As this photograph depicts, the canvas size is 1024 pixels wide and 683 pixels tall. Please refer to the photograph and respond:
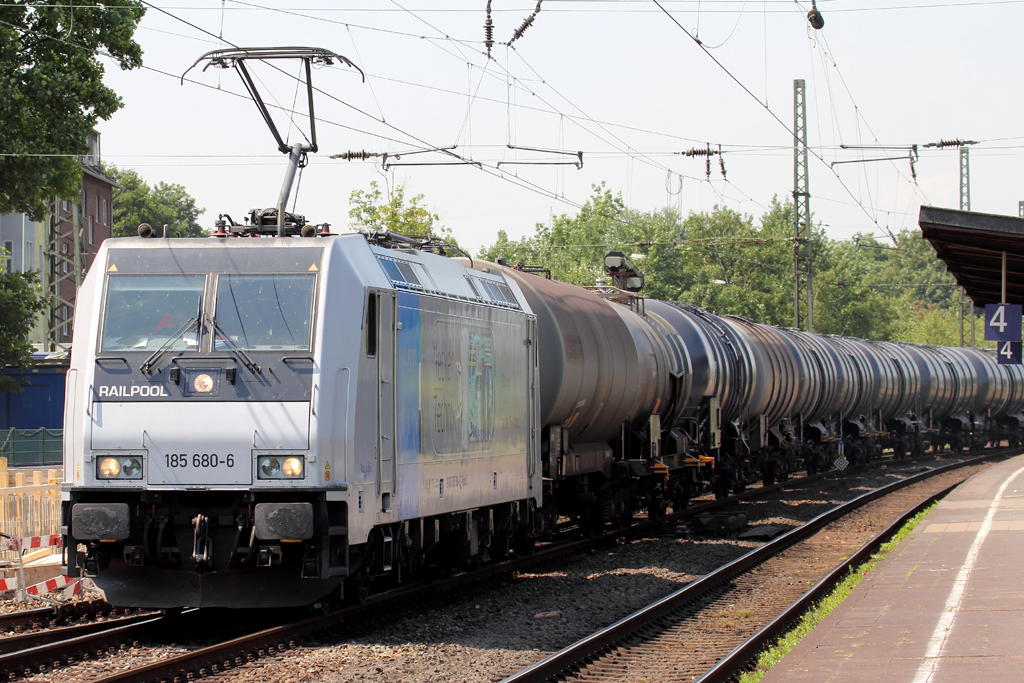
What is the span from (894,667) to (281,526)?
14.9 feet

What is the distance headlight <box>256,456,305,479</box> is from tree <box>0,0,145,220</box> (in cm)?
1890

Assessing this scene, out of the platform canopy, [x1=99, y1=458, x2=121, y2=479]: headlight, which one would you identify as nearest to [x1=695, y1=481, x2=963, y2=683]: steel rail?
the platform canopy

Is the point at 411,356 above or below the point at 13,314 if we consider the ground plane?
below

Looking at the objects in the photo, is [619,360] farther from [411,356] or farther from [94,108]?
[94,108]

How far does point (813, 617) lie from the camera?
38.7 feet

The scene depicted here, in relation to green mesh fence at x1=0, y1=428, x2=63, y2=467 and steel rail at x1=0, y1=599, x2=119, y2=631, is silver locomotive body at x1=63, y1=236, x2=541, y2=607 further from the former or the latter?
green mesh fence at x1=0, y1=428, x2=63, y2=467

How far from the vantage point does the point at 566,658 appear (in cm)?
924

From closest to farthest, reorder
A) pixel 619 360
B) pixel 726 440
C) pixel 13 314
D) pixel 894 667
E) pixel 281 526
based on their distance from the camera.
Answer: pixel 894 667 < pixel 281 526 < pixel 619 360 < pixel 726 440 < pixel 13 314

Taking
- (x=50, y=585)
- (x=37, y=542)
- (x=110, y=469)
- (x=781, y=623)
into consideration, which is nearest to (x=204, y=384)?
(x=110, y=469)

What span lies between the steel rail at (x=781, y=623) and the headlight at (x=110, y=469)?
4767 mm

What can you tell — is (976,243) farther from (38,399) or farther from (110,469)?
(38,399)

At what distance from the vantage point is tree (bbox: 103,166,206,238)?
284ft

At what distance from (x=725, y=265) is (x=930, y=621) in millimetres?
70707

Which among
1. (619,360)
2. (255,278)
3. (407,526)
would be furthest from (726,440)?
(255,278)
